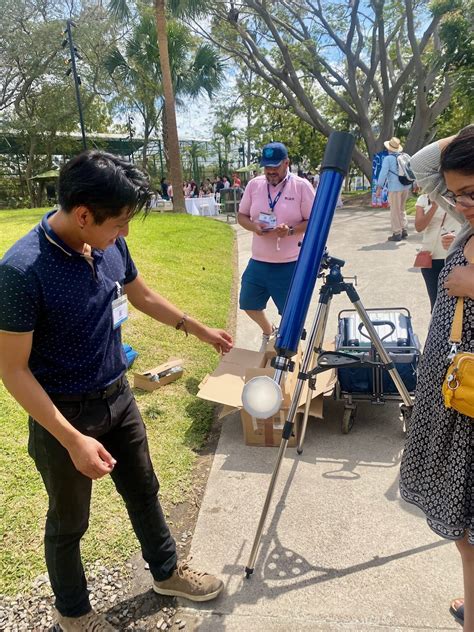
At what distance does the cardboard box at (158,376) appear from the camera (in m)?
3.91

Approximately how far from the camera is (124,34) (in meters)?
21.5

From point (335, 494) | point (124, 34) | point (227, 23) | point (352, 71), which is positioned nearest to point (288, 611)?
point (335, 494)

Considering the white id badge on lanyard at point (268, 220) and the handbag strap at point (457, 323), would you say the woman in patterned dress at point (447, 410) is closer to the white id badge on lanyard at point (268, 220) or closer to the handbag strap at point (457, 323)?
the handbag strap at point (457, 323)

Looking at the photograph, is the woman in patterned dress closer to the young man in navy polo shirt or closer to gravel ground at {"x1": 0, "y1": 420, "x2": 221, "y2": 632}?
the young man in navy polo shirt

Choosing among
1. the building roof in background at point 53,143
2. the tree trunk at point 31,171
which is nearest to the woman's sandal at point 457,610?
the building roof in background at point 53,143

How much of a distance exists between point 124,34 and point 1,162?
34.7 ft

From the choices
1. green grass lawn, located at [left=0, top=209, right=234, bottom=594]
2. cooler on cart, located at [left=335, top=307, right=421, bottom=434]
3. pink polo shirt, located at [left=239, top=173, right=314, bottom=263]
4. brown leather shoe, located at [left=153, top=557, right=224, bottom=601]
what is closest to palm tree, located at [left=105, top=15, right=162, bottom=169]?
green grass lawn, located at [left=0, top=209, right=234, bottom=594]

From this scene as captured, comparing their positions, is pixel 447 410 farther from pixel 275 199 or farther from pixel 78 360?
pixel 275 199

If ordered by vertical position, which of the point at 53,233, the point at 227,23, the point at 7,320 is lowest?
the point at 7,320

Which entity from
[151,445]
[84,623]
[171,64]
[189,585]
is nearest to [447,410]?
[189,585]

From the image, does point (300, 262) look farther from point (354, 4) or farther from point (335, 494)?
point (354, 4)

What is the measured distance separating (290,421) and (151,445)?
1.41 metres

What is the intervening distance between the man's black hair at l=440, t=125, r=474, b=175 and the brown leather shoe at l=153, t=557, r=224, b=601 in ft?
6.17

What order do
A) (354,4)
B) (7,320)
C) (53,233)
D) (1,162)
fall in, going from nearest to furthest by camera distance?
(7,320) < (53,233) < (354,4) < (1,162)
